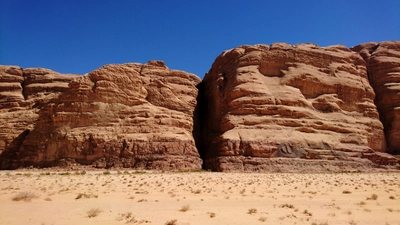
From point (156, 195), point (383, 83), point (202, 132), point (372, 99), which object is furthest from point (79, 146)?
point (383, 83)

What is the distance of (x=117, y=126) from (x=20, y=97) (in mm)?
25045

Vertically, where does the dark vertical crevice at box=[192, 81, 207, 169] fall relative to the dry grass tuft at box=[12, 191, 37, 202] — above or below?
above

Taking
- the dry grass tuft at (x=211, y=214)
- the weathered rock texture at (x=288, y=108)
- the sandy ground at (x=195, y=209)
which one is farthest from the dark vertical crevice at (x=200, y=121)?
the dry grass tuft at (x=211, y=214)

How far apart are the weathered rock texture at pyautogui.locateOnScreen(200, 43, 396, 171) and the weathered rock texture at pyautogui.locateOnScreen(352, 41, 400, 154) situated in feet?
9.02

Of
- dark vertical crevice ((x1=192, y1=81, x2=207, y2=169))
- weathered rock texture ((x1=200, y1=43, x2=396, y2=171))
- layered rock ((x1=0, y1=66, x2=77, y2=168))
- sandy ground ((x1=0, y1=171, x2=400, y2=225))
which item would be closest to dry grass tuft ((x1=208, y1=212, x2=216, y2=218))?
sandy ground ((x1=0, y1=171, x2=400, y2=225))

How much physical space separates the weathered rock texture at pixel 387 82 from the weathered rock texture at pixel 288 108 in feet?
9.02

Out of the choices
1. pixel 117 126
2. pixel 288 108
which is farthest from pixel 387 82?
pixel 117 126

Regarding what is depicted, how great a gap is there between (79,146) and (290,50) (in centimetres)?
3311

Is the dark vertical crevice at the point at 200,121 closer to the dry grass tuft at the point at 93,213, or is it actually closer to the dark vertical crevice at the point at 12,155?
the dark vertical crevice at the point at 12,155

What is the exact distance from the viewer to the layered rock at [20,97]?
46531mm

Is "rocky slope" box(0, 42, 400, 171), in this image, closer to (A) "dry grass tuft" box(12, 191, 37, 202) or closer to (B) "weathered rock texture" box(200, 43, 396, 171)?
(B) "weathered rock texture" box(200, 43, 396, 171)

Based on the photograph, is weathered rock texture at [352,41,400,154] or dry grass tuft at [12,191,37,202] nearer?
dry grass tuft at [12,191,37,202]

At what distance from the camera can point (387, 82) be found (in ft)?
171

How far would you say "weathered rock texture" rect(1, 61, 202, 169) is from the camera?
38.1 meters
